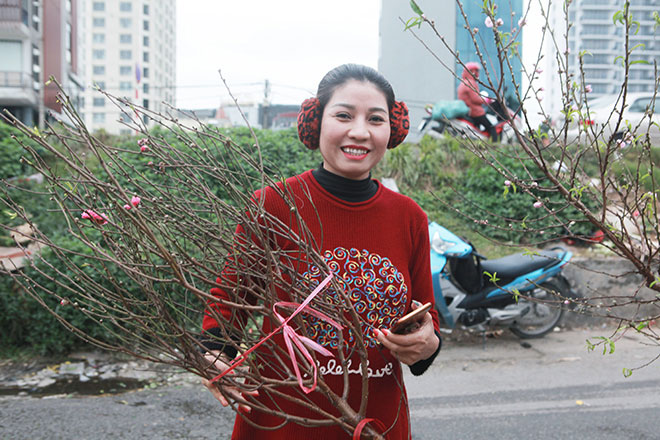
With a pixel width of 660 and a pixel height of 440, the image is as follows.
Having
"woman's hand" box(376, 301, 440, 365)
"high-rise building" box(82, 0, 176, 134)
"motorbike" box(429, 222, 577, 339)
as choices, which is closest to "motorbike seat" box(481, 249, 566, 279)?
"motorbike" box(429, 222, 577, 339)

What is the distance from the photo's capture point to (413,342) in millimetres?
1492

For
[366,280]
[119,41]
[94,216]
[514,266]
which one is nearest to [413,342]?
A: [366,280]

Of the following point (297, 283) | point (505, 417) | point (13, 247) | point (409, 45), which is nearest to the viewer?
point (297, 283)

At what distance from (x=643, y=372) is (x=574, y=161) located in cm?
410

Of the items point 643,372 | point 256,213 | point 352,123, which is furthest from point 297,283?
point 643,372

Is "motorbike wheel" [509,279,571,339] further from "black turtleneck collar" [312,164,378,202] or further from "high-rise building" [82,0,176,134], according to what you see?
"high-rise building" [82,0,176,134]

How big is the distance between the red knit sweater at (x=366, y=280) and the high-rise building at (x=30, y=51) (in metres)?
26.7

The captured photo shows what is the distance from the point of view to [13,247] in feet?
18.9

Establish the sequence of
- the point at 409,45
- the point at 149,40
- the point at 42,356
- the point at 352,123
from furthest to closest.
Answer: the point at 149,40
the point at 409,45
the point at 42,356
the point at 352,123

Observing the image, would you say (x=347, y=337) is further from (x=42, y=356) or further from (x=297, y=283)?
(x=42, y=356)

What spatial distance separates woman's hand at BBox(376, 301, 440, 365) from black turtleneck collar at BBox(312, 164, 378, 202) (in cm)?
43

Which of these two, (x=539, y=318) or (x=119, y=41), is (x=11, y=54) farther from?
(x=119, y=41)

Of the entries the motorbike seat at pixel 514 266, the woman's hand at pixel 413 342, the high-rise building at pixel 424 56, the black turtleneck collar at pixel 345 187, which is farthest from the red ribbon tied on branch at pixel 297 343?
the high-rise building at pixel 424 56

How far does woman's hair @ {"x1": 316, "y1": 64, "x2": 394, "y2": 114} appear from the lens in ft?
6.09
